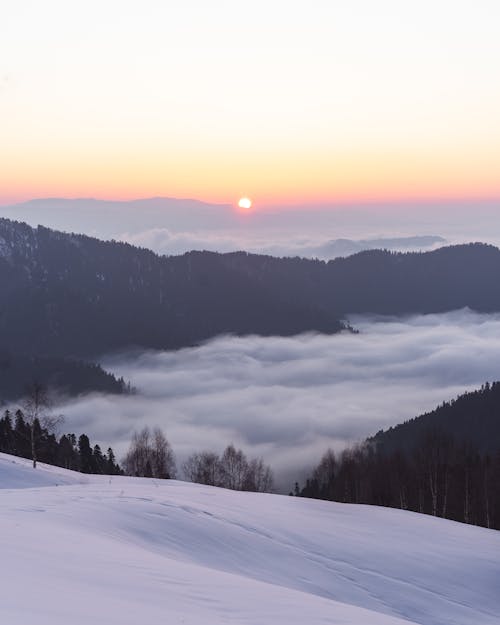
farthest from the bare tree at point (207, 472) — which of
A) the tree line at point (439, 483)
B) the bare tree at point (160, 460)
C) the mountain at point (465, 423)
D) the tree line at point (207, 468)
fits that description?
the mountain at point (465, 423)

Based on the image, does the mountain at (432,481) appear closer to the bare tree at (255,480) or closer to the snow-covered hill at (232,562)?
the bare tree at (255,480)

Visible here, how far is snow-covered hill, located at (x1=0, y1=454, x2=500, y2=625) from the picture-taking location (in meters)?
10.0

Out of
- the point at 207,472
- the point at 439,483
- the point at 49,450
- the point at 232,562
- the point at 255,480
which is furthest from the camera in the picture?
the point at 49,450

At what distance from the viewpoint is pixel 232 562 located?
17.1 m

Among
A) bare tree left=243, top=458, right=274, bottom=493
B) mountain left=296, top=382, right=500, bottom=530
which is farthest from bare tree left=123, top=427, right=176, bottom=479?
mountain left=296, top=382, right=500, bottom=530

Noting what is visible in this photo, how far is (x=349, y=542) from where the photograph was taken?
900 inches

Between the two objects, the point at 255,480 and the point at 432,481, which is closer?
the point at 432,481

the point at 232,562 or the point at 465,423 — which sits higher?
the point at 232,562

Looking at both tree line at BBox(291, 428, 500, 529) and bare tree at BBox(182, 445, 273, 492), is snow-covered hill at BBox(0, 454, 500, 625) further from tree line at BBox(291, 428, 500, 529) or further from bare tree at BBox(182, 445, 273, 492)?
bare tree at BBox(182, 445, 273, 492)

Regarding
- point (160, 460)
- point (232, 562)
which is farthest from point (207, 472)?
point (232, 562)

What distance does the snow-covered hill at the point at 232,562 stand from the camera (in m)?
10.0

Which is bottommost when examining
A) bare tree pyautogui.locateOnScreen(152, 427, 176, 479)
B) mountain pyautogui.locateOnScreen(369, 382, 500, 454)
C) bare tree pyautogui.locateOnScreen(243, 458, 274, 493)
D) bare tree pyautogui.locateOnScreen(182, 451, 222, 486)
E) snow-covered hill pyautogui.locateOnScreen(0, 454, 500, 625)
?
mountain pyautogui.locateOnScreen(369, 382, 500, 454)

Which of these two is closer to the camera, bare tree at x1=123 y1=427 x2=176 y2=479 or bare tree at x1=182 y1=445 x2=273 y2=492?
bare tree at x1=123 y1=427 x2=176 y2=479

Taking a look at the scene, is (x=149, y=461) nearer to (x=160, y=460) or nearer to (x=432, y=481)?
(x=160, y=460)
